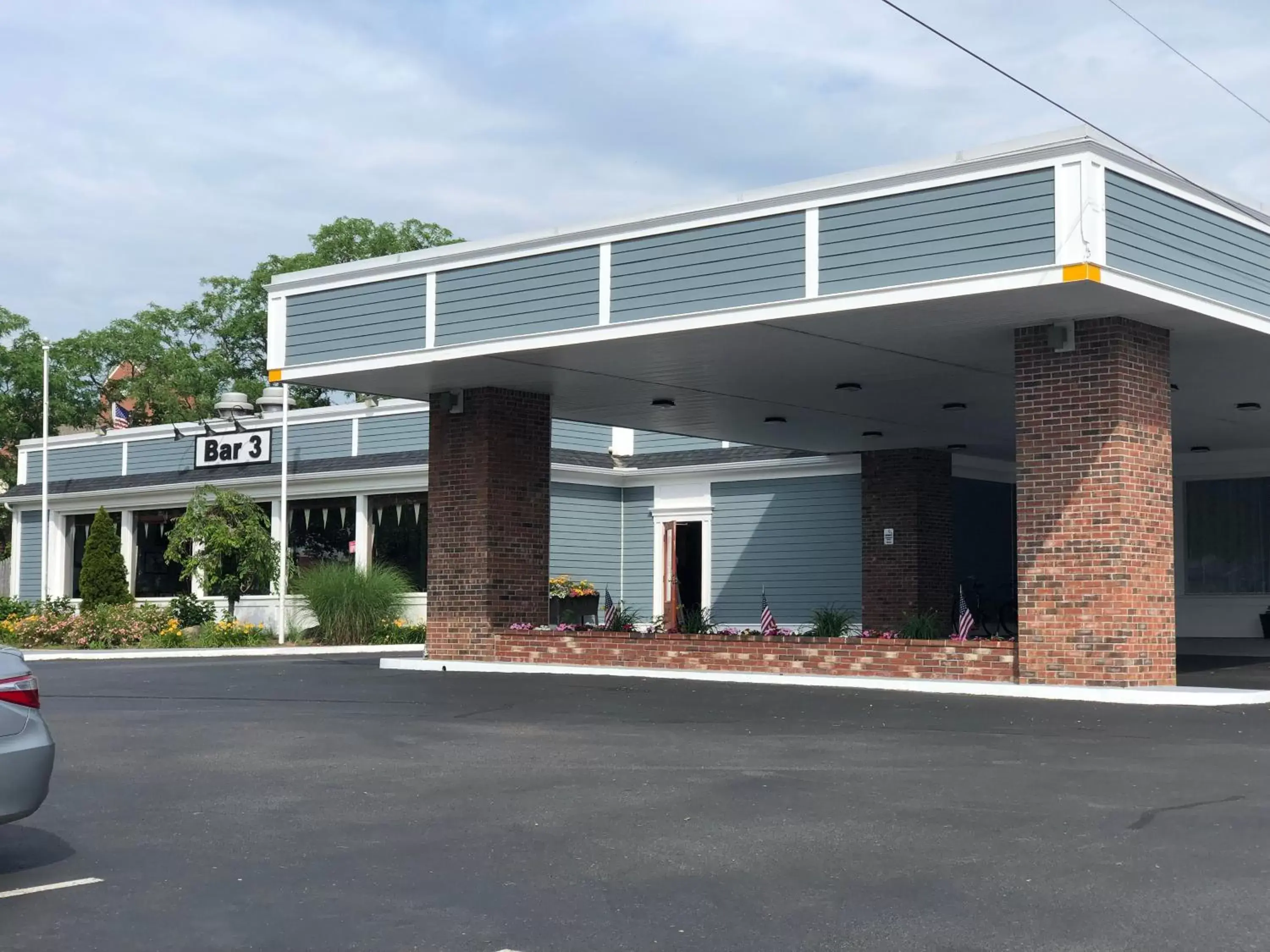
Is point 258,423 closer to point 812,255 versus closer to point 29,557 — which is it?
point 29,557

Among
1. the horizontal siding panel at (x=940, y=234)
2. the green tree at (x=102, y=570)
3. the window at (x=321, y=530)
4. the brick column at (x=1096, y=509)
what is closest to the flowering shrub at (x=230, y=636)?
the window at (x=321, y=530)

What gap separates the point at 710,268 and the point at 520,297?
271 centimetres

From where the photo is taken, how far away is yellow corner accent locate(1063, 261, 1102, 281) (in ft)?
43.6

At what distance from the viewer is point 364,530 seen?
1220 inches

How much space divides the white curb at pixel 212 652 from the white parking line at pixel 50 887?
18.2 m

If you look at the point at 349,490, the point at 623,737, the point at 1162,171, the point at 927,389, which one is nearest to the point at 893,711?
the point at 623,737

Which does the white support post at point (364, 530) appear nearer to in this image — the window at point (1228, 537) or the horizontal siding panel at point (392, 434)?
the horizontal siding panel at point (392, 434)

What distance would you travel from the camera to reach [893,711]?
13.7 metres

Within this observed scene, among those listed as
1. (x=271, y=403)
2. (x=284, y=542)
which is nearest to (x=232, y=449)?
(x=271, y=403)

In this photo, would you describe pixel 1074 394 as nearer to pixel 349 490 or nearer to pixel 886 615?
pixel 886 615

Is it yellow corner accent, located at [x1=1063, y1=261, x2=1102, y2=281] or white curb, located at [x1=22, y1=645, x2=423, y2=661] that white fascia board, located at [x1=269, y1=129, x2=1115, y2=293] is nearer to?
yellow corner accent, located at [x1=1063, y1=261, x2=1102, y2=281]

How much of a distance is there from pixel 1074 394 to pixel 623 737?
6389 millimetres

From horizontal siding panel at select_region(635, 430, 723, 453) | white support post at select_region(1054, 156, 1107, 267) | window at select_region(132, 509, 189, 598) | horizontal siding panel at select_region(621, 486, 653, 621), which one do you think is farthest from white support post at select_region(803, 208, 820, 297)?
window at select_region(132, 509, 189, 598)

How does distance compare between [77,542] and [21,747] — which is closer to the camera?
[21,747]
